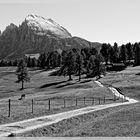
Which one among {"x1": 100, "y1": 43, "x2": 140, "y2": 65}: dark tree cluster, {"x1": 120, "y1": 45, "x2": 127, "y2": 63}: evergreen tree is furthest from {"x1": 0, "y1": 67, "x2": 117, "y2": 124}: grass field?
{"x1": 120, "y1": 45, "x2": 127, "y2": 63}: evergreen tree

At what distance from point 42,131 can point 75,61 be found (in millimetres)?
102188

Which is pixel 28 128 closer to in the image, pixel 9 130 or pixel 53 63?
pixel 9 130

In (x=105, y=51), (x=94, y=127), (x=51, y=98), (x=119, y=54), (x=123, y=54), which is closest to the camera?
(x=94, y=127)

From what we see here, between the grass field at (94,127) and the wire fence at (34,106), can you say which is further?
the wire fence at (34,106)

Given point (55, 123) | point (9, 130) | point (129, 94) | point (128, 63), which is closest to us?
point (9, 130)

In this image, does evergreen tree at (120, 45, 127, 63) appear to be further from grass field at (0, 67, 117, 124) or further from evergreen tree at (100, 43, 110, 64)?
grass field at (0, 67, 117, 124)

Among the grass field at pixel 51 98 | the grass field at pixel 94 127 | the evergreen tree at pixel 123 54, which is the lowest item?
the grass field at pixel 51 98

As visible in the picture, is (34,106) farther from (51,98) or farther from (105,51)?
(105,51)

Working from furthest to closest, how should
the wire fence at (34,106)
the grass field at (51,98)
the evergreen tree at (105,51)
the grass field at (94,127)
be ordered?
the evergreen tree at (105,51), the wire fence at (34,106), the grass field at (51,98), the grass field at (94,127)

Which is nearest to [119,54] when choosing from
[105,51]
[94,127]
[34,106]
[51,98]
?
[105,51]

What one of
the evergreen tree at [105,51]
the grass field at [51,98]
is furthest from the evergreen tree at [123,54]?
the grass field at [51,98]

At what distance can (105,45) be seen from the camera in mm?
183750

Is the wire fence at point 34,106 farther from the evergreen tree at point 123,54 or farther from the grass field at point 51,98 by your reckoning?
→ the evergreen tree at point 123,54

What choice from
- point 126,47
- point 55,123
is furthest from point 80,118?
point 126,47
